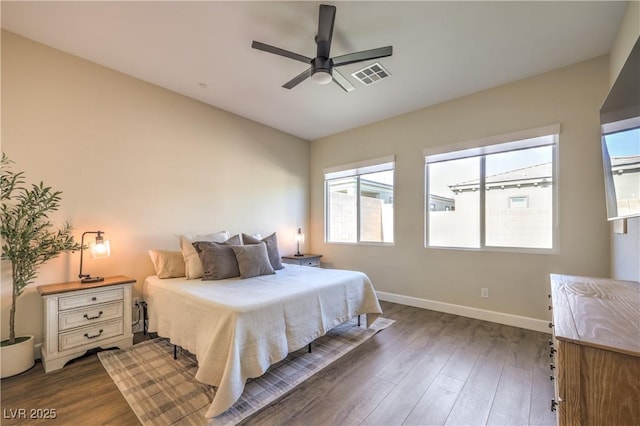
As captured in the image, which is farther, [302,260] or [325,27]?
[302,260]

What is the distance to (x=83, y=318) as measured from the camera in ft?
8.01

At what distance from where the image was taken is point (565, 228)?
2.92 m

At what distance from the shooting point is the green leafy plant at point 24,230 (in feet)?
7.33

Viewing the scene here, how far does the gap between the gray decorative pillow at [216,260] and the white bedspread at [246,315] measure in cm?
12

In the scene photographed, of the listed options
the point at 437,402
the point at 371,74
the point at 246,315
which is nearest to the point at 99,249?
the point at 246,315

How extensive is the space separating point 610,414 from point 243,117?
15.1ft

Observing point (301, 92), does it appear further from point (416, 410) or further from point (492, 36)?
point (416, 410)

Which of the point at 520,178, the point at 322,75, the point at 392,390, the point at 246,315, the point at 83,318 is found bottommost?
the point at 392,390

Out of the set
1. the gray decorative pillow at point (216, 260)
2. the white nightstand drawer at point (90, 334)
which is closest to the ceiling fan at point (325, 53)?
the gray decorative pillow at point (216, 260)

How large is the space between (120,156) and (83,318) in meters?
1.74

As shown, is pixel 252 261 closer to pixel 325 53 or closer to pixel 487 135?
pixel 325 53

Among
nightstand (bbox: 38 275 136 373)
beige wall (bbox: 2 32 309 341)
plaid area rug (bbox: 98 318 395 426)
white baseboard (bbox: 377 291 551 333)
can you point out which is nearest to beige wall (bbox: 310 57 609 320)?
white baseboard (bbox: 377 291 551 333)

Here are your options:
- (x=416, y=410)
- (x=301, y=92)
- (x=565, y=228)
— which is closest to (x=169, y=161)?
(x=301, y=92)

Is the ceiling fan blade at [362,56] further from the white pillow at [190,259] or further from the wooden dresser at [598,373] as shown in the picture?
the white pillow at [190,259]
